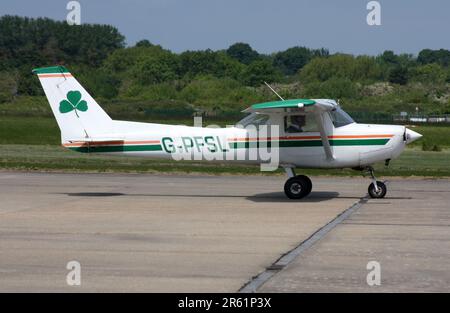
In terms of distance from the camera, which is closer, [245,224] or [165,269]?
[165,269]

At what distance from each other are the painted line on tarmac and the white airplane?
2.31 m

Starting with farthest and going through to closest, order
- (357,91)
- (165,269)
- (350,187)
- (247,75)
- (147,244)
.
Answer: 1. (247,75)
2. (357,91)
3. (350,187)
4. (147,244)
5. (165,269)

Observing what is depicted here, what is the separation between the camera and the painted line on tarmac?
9197 mm

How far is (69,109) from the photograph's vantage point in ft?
62.5

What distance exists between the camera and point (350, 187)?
71.3 ft

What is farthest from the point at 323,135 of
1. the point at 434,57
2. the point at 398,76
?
the point at 434,57

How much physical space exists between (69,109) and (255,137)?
13.3 feet

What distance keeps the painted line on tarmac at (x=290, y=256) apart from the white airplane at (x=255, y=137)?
2307mm

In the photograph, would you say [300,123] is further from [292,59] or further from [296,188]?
[292,59]

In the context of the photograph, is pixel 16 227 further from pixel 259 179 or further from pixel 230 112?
pixel 230 112

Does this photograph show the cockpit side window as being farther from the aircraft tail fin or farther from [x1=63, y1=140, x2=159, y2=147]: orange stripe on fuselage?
the aircraft tail fin

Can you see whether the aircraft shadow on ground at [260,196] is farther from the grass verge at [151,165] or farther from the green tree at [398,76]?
the green tree at [398,76]
